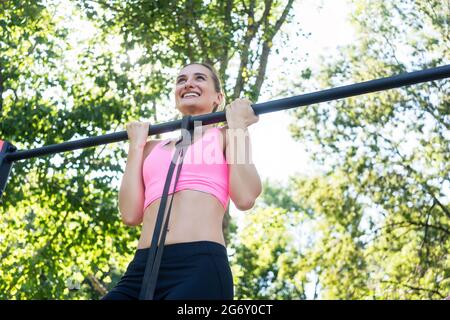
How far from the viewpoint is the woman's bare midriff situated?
216 centimetres

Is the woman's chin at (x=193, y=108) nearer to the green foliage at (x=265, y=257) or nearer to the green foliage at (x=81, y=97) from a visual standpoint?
the green foliage at (x=81, y=97)

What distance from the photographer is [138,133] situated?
2.57 metres

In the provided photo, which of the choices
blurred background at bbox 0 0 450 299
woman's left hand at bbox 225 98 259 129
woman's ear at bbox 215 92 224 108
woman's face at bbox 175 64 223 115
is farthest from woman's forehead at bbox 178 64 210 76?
blurred background at bbox 0 0 450 299

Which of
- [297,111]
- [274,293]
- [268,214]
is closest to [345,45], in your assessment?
[297,111]

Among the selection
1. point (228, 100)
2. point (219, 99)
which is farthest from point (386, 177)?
point (219, 99)

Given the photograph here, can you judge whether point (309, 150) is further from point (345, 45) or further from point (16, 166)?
point (16, 166)

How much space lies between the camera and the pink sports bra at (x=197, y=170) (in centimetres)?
229

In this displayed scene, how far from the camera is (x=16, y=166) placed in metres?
10.2

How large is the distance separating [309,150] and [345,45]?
2.57m

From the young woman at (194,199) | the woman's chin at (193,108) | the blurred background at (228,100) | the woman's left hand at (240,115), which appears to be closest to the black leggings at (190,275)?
the young woman at (194,199)

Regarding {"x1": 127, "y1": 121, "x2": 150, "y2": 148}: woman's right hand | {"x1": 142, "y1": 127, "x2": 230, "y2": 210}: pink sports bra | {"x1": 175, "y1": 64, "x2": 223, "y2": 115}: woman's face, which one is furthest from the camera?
{"x1": 175, "y1": 64, "x2": 223, "y2": 115}: woman's face

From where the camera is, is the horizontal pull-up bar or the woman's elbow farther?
the woman's elbow

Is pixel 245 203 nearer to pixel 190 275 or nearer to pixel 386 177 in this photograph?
pixel 190 275

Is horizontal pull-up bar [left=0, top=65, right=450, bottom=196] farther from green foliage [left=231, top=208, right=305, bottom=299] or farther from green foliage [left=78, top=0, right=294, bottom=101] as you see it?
green foliage [left=231, top=208, right=305, bottom=299]
